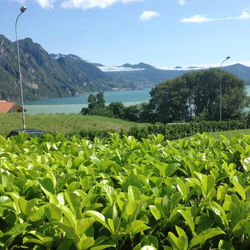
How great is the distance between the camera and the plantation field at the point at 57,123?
110ft

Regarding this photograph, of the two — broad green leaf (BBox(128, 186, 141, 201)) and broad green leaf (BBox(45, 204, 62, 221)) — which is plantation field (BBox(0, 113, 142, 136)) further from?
broad green leaf (BBox(45, 204, 62, 221))

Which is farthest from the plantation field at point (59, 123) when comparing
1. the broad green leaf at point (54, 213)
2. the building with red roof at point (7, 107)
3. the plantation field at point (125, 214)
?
the broad green leaf at point (54, 213)

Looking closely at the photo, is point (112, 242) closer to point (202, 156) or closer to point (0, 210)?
point (0, 210)

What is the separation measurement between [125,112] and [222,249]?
73.5 m

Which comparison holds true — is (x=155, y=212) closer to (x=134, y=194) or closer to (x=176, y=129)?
(x=134, y=194)

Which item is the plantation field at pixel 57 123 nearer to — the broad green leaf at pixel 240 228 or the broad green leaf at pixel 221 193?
the broad green leaf at pixel 221 193

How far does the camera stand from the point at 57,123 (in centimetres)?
3631

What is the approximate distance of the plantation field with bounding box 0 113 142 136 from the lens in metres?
33.5

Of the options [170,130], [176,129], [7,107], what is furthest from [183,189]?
[7,107]

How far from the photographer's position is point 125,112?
7481 centimetres

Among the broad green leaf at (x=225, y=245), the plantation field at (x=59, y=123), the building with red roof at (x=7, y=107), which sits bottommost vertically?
the plantation field at (x=59, y=123)

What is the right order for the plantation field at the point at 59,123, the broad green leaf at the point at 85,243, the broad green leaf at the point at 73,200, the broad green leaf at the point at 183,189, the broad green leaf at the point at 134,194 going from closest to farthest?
the broad green leaf at the point at 85,243 < the broad green leaf at the point at 73,200 < the broad green leaf at the point at 134,194 < the broad green leaf at the point at 183,189 < the plantation field at the point at 59,123

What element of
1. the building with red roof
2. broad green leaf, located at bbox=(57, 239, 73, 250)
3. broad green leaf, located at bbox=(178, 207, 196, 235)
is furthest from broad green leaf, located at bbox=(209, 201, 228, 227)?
the building with red roof

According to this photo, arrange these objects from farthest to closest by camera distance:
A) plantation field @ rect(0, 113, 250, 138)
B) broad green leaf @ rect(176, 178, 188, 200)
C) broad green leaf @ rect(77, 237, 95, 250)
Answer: plantation field @ rect(0, 113, 250, 138) < broad green leaf @ rect(176, 178, 188, 200) < broad green leaf @ rect(77, 237, 95, 250)
